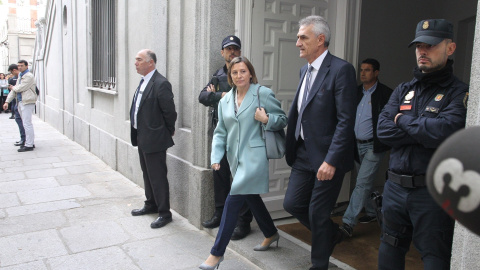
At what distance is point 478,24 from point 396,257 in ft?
4.71

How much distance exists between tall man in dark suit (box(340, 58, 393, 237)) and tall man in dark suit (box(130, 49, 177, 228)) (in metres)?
2.09

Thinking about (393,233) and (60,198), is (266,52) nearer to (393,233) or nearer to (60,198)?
(393,233)

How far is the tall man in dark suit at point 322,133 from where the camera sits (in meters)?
3.10

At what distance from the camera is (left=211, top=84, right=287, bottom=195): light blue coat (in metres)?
3.60

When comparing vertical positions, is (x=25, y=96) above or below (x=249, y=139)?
below

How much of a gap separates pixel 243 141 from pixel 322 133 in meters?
0.74

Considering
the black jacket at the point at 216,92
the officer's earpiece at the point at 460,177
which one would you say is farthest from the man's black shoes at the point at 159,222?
the officer's earpiece at the point at 460,177

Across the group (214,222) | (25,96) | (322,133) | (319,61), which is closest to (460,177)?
(322,133)

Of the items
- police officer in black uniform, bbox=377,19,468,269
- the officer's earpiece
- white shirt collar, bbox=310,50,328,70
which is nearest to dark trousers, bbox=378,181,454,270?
police officer in black uniform, bbox=377,19,468,269

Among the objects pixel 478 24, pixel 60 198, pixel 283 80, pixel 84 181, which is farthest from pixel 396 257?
pixel 84 181

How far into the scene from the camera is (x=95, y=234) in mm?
4754

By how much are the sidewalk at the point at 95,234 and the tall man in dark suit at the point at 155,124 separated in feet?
1.30

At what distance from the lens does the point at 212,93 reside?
172 inches

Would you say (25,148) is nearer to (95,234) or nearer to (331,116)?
(95,234)
